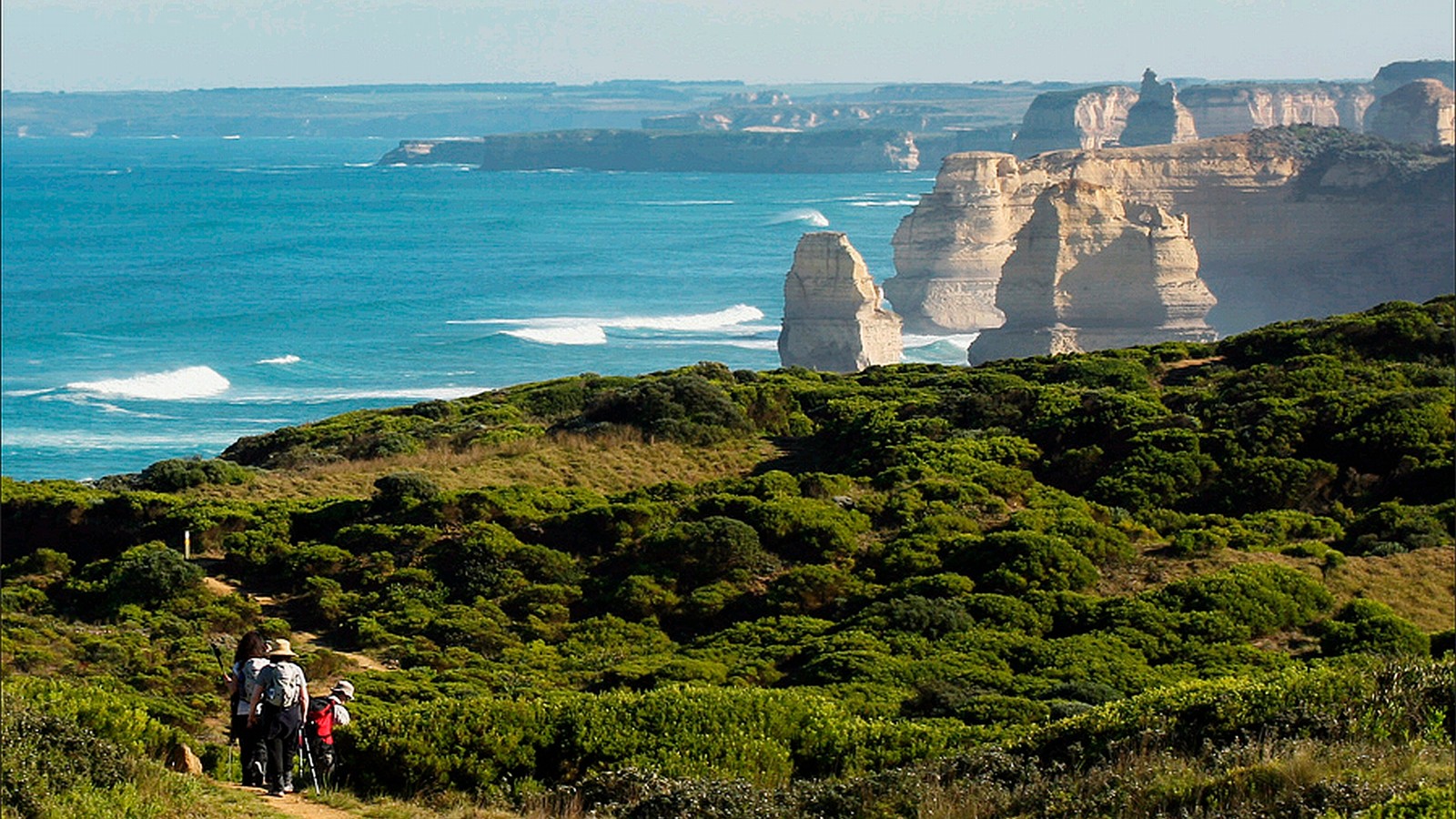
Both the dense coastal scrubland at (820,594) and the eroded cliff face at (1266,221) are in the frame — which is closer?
the dense coastal scrubland at (820,594)

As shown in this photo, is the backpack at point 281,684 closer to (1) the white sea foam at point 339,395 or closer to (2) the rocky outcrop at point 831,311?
(1) the white sea foam at point 339,395

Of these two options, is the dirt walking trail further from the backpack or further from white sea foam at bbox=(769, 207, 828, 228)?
white sea foam at bbox=(769, 207, 828, 228)

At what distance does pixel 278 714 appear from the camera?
10.9m

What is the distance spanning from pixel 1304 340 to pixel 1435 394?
20.6 feet

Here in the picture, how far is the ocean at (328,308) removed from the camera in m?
74.8

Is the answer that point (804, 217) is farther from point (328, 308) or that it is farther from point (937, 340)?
point (328, 308)

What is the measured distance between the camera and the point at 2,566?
2028 cm

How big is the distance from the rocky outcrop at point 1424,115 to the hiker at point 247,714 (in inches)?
6664

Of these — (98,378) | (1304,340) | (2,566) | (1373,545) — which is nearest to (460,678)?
(2,566)

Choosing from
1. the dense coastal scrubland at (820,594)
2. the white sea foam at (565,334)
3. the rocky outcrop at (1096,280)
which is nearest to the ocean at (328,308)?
the white sea foam at (565,334)

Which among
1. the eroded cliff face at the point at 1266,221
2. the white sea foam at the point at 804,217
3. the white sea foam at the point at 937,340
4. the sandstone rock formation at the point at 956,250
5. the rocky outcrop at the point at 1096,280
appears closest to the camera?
the rocky outcrop at the point at 1096,280

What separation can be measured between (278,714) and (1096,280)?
278ft

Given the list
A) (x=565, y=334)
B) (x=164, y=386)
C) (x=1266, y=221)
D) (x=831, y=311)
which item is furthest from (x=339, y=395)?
(x=1266, y=221)

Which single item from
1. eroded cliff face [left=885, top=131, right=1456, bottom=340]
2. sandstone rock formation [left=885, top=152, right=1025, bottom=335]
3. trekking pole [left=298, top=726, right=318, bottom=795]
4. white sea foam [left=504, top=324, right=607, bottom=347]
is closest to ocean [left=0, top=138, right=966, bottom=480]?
white sea foam [left=504, top=324, right=607, bottom=347]
